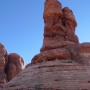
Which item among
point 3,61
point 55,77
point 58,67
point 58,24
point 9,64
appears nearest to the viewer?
point 55,77

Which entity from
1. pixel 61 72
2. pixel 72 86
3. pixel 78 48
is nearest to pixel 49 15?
pixel 78 48

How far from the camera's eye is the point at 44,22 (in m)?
27.3

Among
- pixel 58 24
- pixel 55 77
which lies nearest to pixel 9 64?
pixel 58 24

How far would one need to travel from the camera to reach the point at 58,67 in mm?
16812

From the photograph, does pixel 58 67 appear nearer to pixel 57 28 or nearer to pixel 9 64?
pixel 57 28

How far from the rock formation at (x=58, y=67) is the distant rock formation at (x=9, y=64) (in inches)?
560

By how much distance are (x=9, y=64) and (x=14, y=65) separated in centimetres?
81

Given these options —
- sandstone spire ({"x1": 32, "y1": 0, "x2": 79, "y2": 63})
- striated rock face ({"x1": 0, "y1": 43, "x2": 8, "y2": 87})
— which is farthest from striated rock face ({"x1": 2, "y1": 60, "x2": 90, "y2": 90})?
striated rock face ({"x1": 0, "y1": 43, "x2": 8, "y2": 87})

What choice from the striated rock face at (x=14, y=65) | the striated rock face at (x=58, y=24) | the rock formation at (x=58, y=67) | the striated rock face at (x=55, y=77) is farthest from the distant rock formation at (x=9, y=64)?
the striated rock face at (x=55, y=77)

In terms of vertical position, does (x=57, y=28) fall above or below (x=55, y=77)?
above

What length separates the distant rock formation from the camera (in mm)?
37006

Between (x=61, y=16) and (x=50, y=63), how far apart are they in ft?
34.1

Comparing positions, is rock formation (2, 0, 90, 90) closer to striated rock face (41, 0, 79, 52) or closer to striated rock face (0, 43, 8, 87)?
striated rock face (41, 0, 79, 52)

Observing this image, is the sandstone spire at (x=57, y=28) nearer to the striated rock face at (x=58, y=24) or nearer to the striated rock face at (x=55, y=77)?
the striated rock face at (x=58, y=24)
